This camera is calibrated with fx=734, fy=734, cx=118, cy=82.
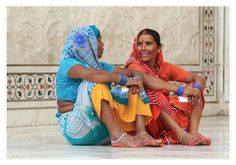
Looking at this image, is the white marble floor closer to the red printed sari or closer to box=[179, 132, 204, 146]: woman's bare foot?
box=[179, 132, 204, 146]: woman's bare foot

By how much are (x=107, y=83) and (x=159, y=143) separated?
19.2 inches

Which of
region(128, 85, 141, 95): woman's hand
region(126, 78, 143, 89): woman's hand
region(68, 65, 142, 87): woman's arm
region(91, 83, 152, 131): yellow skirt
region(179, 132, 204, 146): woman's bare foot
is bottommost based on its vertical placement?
region(179, 132, 204, 146): woman's bare foot

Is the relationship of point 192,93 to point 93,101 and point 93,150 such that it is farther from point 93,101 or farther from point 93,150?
point 93,150

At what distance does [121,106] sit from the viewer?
439 centimetres

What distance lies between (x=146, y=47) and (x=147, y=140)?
2.10 feet

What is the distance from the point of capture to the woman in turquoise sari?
4254mm

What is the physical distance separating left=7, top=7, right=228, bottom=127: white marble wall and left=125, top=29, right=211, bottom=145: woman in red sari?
1.96 meters

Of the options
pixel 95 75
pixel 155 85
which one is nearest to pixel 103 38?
pixel 155 85

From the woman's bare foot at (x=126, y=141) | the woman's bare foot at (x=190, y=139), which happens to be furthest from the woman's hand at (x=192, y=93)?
the woman's bare foot at (x=126, y=141)

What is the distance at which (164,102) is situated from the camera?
4.53 metres

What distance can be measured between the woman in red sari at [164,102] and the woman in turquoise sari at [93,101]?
0.16 meters

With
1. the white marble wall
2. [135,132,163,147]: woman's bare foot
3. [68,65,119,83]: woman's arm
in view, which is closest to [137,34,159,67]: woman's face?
[68,65,119,83]: woman's arm

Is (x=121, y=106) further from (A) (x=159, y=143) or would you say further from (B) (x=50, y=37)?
(B) (x=50, y=37)
